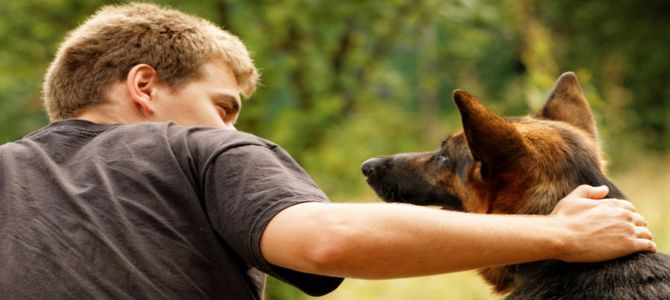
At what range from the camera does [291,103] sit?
7.23 metres

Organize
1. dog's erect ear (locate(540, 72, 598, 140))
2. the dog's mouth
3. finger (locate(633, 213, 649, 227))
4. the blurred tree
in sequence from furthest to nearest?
the blurred tree
dog's erect ear (locate(540, 72, 598, 140))
the dog's mouth
finger (locate(633, 213, 649, 227))

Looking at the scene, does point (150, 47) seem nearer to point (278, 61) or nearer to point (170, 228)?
point (170, 228)

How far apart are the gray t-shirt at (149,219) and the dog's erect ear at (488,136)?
68 centimetres

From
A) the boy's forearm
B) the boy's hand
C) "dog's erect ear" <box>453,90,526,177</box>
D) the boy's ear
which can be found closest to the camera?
the boy's forearm

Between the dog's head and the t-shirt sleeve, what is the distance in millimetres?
756

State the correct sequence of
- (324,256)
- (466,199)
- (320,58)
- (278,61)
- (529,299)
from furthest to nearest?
(320,58) → (278,61) → (466,199) → (529,299) → (324,256)

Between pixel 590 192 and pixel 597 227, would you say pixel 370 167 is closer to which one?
pixel 590 192

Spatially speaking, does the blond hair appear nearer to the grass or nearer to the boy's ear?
the boy's ear

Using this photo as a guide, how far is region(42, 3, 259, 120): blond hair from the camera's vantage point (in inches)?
111

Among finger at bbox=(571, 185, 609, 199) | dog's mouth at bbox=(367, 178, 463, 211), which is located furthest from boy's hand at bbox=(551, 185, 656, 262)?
dog's mouth at bbox=(367, 178, 463, 211)

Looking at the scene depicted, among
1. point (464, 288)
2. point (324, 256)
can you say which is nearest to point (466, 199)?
point (324, 256)

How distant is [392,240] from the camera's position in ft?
6.37

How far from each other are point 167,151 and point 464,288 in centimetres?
585

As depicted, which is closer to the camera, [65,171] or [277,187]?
[277,187]
